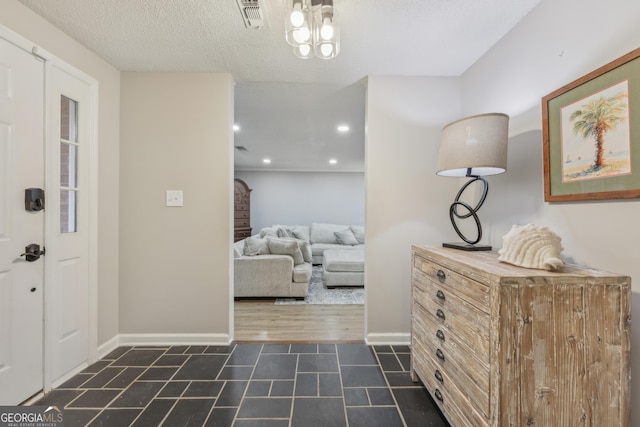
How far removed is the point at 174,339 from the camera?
A: 2.29 meters

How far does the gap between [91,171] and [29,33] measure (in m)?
0.86

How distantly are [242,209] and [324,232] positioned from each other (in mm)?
2135

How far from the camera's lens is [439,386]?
143 cm

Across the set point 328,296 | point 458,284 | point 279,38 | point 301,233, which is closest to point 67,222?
point 279,38

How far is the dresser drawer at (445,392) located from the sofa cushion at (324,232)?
179 inches

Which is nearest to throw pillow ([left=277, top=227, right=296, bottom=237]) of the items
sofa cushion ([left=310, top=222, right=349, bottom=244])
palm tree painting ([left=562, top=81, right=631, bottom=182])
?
sofa cushion ([left=310, top=222, right=349, bottom=244])

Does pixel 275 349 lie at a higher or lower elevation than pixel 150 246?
lower

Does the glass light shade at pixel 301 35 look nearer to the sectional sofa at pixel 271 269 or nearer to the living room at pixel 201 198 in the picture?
the living room at pixel 201 198

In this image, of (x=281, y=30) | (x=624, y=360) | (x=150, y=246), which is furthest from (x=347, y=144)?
(x=624, y=360)

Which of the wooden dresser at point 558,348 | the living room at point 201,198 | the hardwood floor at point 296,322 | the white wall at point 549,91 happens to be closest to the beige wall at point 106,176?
the living room at point 201,198

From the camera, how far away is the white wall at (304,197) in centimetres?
699

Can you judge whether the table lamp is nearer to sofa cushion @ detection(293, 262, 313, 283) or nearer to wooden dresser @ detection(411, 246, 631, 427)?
wooden dresser @ detection(411, 246, 631, 427)

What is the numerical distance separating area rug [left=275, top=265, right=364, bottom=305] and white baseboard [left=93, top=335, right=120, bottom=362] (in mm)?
1657

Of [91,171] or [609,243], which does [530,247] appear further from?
[91,171]
